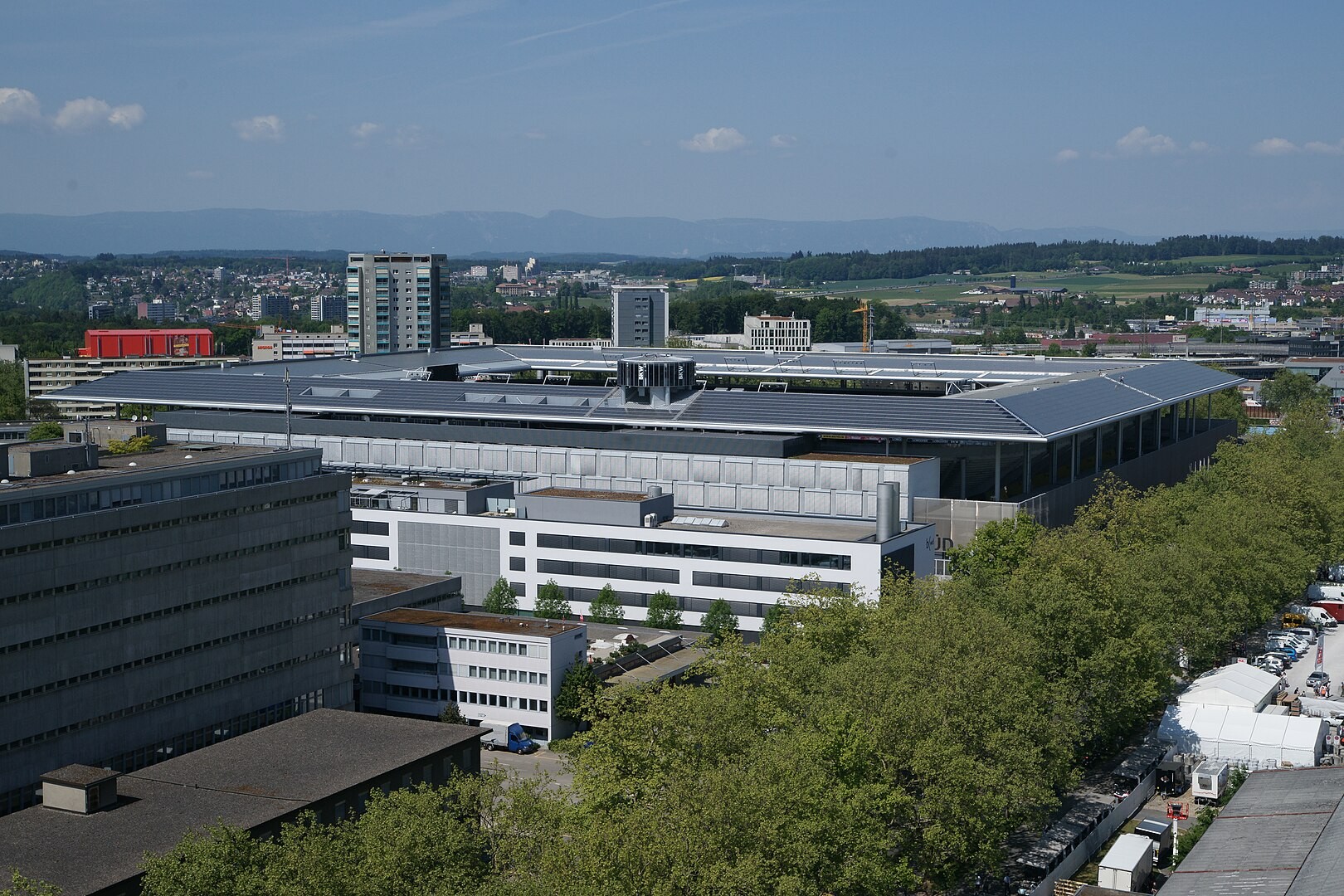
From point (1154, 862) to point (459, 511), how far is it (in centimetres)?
4137

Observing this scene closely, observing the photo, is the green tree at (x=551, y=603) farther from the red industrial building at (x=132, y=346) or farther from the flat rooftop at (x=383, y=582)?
the red industrial building at (x=132, y=346)

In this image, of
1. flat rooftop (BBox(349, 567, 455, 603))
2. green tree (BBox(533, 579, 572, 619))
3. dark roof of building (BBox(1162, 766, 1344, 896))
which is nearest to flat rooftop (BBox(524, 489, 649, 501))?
green tree (BBox(533, 579, 572, 619))

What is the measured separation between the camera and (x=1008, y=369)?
11450 cm

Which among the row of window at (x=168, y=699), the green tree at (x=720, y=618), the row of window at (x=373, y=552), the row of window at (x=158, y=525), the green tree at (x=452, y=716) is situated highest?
the row of window at (x=158, y=525)

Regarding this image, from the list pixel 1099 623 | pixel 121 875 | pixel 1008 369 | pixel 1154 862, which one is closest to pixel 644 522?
pixel 1099 623

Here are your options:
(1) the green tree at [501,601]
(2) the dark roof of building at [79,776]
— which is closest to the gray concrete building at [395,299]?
(1) the green tree at [501,601]

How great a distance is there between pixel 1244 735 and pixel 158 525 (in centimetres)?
3926

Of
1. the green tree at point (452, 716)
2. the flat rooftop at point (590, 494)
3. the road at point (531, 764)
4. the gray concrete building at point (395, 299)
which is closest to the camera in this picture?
the road at point (531, 764)

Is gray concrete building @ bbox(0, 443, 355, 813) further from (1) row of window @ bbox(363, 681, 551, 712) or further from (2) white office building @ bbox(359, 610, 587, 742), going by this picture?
(1) row of window @ bbox(363, 681, 551, 712)

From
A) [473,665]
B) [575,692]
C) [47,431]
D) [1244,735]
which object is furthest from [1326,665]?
[47,431]

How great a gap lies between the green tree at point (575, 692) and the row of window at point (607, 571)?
1413 centimetres

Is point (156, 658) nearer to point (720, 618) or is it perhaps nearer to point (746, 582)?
point (720, 618)

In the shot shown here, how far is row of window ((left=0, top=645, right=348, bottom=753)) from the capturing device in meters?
41.8

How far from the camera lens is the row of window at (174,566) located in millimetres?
42250
